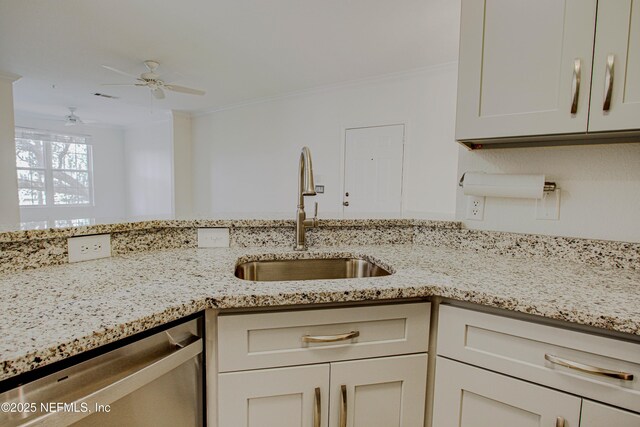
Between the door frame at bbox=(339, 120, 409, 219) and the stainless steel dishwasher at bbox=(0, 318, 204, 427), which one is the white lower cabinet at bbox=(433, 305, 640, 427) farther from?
the door frame at bbox=(339, 120, 409, 219)

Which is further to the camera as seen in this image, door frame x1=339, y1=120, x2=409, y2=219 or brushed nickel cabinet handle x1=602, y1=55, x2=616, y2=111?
door frame x1=339, y1=120, x2=409, y2=219

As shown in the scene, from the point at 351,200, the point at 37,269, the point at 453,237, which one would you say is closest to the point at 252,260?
the point at 37,269

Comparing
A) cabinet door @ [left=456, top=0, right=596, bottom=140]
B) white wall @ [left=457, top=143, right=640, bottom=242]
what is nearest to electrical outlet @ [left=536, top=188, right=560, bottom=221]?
white wall @ [left=457, top=143, right=640, bottom=242]

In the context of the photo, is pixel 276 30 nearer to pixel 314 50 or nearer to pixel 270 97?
pixel 314 50

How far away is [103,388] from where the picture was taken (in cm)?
57

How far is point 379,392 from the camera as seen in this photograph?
0.91m

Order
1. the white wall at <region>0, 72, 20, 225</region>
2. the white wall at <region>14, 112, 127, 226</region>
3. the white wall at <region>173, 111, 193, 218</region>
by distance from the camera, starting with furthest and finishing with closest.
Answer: the white wall at <region>14, 112, 127, 226</region>
the white wall at <region>173, 111, 193, 218</region>
the white wall at <region>0, 72, 20, 225</region>

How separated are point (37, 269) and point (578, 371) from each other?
149 centimetres

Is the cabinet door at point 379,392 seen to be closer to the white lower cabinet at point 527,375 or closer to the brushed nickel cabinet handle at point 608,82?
the white lower cabinet at point 527,375

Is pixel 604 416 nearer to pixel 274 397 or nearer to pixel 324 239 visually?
pixel 274 397

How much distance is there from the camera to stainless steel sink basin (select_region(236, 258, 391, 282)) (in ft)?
4.18

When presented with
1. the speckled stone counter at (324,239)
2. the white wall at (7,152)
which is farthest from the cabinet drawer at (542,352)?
the white wall at (7,152)

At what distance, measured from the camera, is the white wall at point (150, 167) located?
6.21 m

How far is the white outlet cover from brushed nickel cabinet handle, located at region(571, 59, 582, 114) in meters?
1.34
